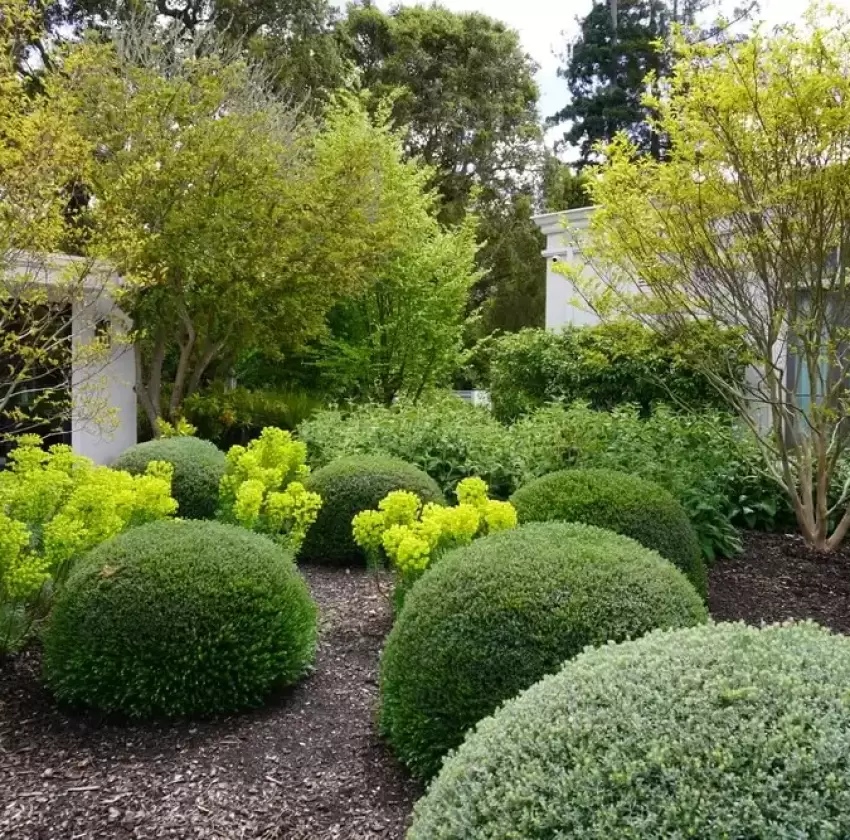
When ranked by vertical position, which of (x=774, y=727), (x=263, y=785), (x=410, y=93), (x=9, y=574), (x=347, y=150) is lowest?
(x=263, y=785)

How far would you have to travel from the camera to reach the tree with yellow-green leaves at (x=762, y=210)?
4.95m

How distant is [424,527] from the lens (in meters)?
3.66

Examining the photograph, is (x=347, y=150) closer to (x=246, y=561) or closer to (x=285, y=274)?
(x=285, y=274)

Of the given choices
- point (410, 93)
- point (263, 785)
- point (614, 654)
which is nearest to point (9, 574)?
point (263, 785)

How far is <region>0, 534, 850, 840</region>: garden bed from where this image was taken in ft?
8.37

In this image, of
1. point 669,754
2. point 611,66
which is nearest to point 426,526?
point 669,754

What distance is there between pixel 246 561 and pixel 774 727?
7.92 ft

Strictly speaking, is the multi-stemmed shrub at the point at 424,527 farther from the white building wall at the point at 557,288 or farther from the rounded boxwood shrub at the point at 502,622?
the white building wall at the point at 557,288

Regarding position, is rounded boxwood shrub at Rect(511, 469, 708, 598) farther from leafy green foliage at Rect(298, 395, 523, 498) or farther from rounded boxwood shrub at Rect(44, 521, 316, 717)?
leafy green foliage at Rect(298, 395, 523, 498)

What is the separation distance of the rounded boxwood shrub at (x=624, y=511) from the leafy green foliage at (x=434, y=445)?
74.7 inches

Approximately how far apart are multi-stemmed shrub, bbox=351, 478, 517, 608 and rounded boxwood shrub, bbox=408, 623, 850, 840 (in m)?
1.92

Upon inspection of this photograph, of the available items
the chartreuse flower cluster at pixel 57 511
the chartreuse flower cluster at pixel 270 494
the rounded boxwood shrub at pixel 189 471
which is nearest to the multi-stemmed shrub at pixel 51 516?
the chartreuse flower cluster at pixel 57 511

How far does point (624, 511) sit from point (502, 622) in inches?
75.2

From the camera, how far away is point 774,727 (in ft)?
4.64
